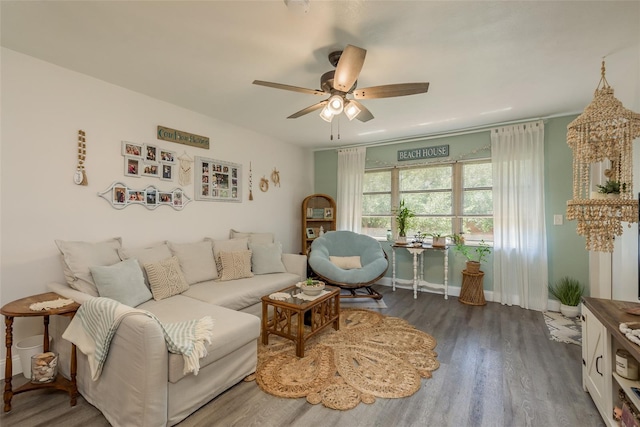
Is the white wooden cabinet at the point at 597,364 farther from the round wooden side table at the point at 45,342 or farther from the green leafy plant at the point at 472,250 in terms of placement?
the round wooden side table at the point at 45,342

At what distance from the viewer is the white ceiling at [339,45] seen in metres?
1.69

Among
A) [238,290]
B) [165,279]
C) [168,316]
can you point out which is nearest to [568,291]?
[238,290]

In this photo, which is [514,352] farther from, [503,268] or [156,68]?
[156,68]

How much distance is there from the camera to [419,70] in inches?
93.7

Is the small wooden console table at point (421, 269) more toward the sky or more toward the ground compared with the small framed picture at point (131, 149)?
more toward the ground

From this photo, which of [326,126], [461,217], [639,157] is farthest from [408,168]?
[639,157]

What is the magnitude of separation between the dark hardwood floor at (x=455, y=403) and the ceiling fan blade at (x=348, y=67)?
214 centimetres

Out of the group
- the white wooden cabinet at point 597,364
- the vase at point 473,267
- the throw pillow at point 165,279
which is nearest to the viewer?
the white wooden cabinet at point 597,364

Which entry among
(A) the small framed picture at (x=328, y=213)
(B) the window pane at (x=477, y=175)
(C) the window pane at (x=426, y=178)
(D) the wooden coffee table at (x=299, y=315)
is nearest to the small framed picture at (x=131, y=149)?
(D) the wooden coffee table at (x=299, y=315)

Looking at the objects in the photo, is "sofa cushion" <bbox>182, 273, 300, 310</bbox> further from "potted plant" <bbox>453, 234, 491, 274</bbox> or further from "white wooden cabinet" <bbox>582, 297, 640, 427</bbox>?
"white wooden cabinet" <bbox>582, 297, 640, 427</bbox>

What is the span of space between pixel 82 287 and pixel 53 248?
494mm

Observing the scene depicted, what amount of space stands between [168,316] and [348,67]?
7.21ft

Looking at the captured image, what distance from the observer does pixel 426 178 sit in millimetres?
4504

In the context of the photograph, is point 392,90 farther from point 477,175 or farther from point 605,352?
point 477,175
